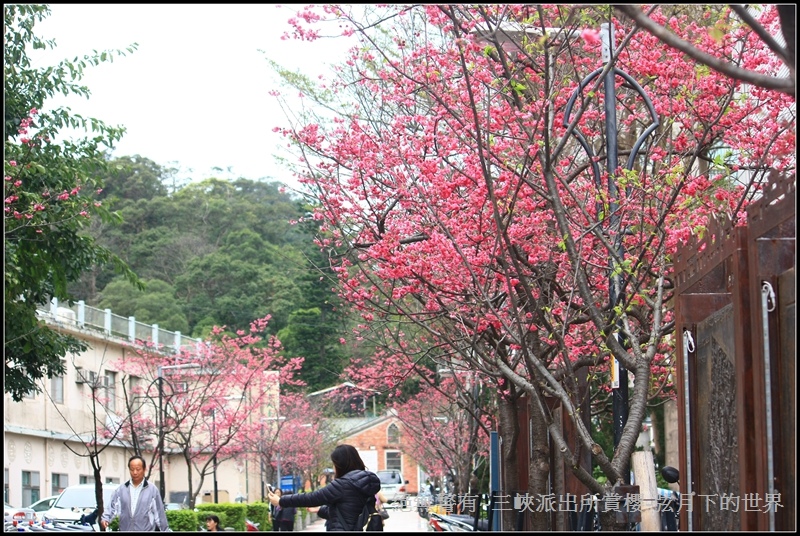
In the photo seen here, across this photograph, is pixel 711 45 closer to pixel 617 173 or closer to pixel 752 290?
pixel 617 173

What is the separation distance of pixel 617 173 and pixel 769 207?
4.19 m

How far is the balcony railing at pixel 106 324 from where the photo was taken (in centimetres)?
4000

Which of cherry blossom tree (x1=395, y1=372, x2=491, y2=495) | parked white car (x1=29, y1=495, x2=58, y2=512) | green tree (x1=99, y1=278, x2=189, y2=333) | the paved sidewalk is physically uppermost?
green tree (x1=99, y1=278, x2=189, y2=333)

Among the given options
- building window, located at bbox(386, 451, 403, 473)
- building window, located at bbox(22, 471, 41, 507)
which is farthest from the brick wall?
building window, located at bbox(22, 471, 41, 507)

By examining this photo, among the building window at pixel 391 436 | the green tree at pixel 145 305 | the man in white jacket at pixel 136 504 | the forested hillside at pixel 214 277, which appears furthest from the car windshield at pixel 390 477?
the man in white jacket at pixel 136 504

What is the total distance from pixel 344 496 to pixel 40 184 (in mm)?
Result: 10331

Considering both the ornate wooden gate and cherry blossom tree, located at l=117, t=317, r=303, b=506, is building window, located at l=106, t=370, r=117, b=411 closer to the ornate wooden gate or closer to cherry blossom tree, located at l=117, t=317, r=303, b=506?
cherry blossom tree, located at l=117, t=317, r=303, b=506

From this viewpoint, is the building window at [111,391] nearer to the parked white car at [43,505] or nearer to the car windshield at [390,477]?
the parked white car at [43,505]

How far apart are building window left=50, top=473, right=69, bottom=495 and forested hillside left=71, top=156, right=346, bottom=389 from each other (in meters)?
20.4

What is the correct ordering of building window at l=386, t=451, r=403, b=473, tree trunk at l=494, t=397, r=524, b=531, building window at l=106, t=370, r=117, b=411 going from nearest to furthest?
tree trunk at l=494, t=397, r=524, b=531 < building window at l=106, t=370, r=117, b=411 < building window at l=386, t=451, r=403, b=473

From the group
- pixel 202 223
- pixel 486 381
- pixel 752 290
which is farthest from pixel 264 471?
pixel 752 290

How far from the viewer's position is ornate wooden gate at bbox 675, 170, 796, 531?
6672 millimetres

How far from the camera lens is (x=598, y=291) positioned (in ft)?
43.6

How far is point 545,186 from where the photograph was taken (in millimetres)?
11805
